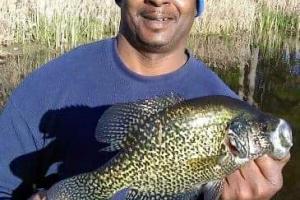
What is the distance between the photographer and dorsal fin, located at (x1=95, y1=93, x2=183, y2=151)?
2.83 metres

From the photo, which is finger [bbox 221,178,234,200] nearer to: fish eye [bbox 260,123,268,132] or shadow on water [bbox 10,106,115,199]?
fish eye [bbox 260,123,268,132]

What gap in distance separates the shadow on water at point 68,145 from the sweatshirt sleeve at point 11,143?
0.10 feet

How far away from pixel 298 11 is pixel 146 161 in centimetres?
1650

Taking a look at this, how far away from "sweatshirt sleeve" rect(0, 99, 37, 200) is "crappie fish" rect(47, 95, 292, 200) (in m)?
0.72

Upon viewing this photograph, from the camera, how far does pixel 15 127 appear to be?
11.5ft

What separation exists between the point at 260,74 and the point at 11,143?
12176mm

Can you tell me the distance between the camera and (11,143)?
3506mm

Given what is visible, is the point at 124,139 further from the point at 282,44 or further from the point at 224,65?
the point at 282,44

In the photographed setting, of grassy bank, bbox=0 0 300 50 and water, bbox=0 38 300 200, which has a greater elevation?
grassy bank, bbox=0 0 300 50

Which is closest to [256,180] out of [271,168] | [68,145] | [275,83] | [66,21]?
[271,168]

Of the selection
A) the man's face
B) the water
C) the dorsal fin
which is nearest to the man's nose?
the man's face

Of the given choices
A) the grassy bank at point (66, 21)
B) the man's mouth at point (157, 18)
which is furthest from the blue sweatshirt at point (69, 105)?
the grassy bank at point (66, 21)

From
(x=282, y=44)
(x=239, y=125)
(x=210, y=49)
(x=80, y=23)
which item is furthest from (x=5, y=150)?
(x=282, y=44)

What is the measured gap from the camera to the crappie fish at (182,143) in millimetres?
2779
